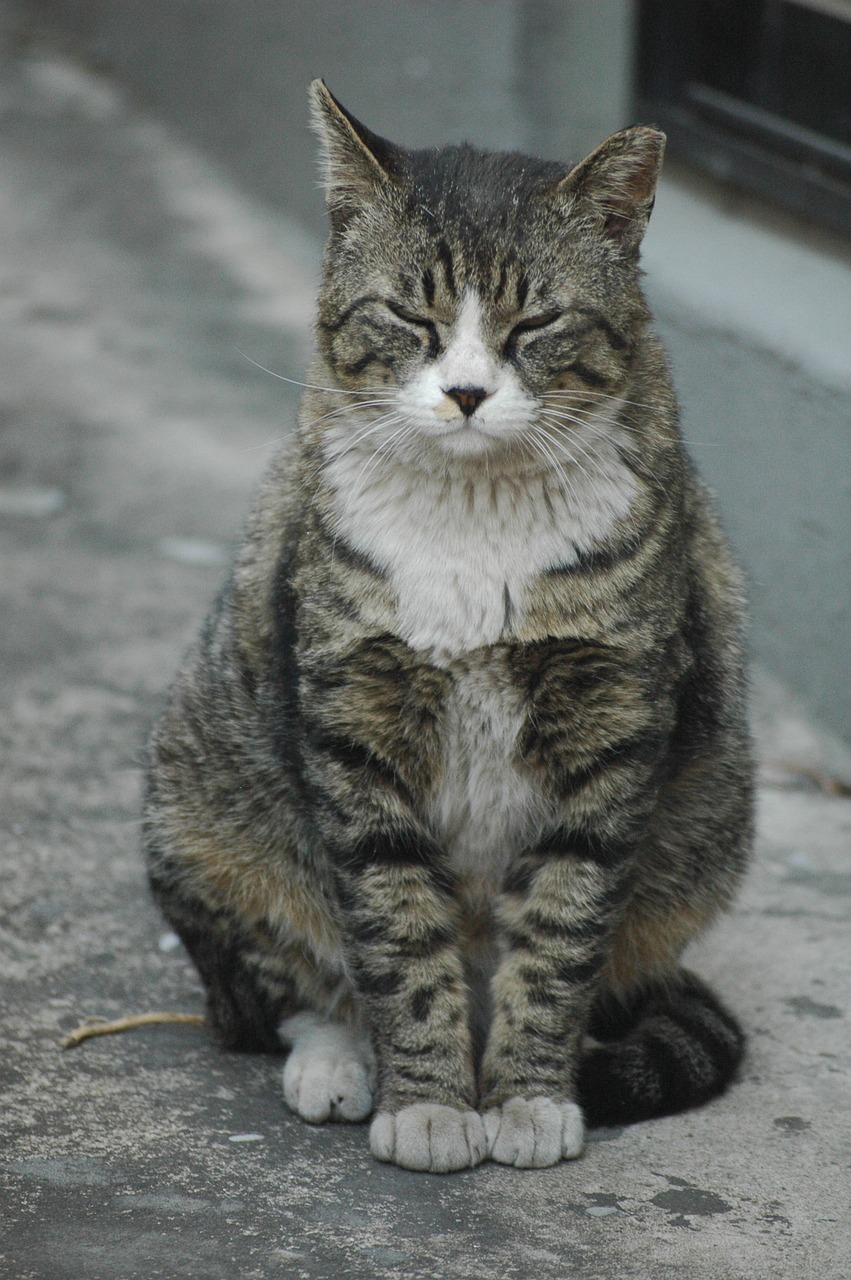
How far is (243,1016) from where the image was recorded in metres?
3.01

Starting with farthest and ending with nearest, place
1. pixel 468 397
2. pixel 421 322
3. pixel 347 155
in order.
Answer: pixel 347 155 < pixel 421 322 < pixel 468 397

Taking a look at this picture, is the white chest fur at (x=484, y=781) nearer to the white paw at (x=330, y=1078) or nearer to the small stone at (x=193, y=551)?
the white paw at (x=330, y=1078)

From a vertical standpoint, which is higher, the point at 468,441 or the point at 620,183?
the point at 620,183

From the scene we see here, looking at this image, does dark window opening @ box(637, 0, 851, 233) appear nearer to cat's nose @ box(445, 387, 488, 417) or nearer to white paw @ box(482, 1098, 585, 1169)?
cat's nose @ box(445, 387, 488, 417)

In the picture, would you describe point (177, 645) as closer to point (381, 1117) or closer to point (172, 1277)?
point (381, 1117)

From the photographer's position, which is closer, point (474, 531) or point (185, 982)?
point (474, 531)

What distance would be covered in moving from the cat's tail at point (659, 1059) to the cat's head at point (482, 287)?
108 centimetres

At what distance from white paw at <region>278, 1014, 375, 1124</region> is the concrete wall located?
6.08 feet

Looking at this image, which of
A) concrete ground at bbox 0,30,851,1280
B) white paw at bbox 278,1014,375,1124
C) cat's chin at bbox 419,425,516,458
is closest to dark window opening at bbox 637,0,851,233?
concrete ground at bbox 0,30,851,1280

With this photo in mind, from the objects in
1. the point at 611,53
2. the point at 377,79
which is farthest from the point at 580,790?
the point at 377,79

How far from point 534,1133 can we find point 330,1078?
1.30 feet

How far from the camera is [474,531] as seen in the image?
8.83 feet

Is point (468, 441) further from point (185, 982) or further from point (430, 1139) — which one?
point (185, 982)

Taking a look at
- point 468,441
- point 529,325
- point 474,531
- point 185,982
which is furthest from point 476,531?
point 185,982
